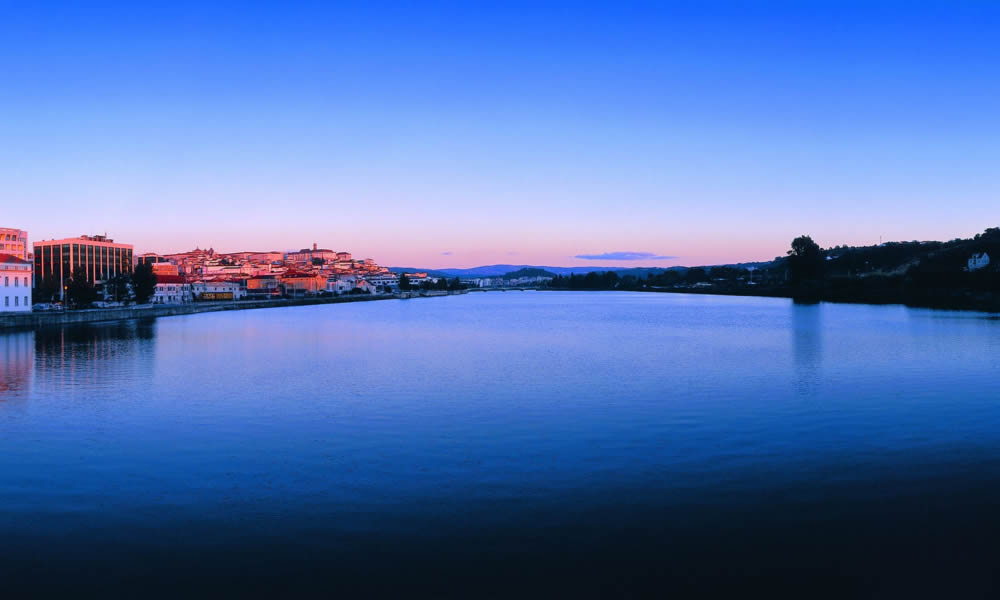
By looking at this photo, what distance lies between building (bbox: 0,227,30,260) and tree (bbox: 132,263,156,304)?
878 cm

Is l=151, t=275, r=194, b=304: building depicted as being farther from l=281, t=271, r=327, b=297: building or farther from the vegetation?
the vegetation

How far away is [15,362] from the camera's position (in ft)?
73.2

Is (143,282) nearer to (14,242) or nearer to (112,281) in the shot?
(112,281)

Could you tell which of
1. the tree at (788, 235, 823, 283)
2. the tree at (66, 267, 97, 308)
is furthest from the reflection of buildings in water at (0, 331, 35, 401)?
the tree at (788, 235, 823, 283)

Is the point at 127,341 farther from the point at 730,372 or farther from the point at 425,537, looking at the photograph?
the point at 425,537

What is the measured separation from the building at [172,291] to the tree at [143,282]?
67.0 feet

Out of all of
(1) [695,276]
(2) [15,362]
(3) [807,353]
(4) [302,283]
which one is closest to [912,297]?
(3) [807,353]

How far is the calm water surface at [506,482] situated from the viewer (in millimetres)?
5906

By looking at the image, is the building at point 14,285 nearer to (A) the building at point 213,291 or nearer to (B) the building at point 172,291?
(B) the building at point 172,291

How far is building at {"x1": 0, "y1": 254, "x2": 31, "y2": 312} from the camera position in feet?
139

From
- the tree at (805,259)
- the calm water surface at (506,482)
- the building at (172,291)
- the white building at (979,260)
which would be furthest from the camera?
the tree at (805,259)

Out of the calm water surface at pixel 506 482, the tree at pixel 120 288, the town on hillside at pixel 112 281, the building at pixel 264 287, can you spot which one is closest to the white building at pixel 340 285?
the town on hillside at pixel 112 281

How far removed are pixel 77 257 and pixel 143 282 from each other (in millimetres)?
58042

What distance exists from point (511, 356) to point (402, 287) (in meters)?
139
